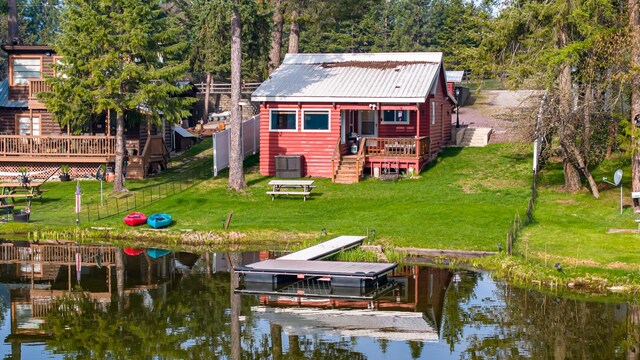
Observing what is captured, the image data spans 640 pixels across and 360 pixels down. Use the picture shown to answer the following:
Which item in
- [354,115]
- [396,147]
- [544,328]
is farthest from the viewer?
[354,115]

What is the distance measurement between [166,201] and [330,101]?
8797mm

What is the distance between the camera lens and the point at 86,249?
3141cm

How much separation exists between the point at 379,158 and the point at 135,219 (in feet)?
38.5

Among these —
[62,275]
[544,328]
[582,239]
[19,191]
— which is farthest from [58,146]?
[544,328]

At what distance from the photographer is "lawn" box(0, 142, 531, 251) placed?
101 feet

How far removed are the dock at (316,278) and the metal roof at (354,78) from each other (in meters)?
15.0

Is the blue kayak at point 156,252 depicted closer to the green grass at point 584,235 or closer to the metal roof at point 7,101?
the green grass at point 584,235

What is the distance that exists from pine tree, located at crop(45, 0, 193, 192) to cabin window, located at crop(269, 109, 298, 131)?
4.05 m

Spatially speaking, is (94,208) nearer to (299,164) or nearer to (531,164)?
(299,164)

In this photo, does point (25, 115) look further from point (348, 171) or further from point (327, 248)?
point (327, 248)

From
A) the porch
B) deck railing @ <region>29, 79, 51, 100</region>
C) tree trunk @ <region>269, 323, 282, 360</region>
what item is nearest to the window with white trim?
the porch

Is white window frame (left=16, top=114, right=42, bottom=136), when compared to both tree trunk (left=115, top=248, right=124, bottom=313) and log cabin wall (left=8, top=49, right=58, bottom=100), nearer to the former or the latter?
log cabin wall (left=8, top=49, right=58, bottom=100)

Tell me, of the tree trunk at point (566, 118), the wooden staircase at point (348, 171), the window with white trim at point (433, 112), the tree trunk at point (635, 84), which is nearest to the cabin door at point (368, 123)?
the window with white trim at point (433, 112)

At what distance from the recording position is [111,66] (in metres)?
38.7
